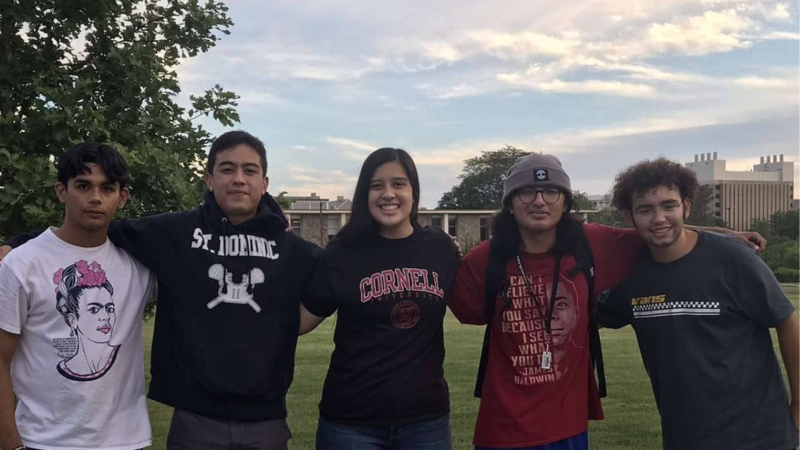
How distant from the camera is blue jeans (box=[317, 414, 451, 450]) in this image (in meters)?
3.43

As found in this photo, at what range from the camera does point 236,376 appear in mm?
3393

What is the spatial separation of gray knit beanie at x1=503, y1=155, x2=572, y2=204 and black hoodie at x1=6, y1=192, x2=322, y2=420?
1091 millimetres

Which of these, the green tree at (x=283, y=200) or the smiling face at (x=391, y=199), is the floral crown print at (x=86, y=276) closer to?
the smiling face at (x=391, y=199)

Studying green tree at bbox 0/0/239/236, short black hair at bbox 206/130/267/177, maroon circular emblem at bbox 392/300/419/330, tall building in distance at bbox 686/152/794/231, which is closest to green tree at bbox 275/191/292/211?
green tree at bbox 0/0/239/236

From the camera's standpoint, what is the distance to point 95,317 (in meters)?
3.32

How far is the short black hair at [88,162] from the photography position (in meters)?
3.44

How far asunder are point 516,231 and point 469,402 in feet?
17.9

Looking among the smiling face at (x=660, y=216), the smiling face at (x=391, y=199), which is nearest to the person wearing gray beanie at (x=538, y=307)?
the smiling face at (x=660, y=216)

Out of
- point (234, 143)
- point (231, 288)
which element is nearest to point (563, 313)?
point (231, 288)

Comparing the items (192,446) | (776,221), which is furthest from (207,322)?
(776,221)

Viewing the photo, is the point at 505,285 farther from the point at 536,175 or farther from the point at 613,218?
the point at 613,218

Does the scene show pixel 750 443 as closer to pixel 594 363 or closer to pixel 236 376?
pixel 594 363

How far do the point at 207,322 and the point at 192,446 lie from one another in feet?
1.91

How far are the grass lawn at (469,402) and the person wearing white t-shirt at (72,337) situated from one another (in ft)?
12.1
